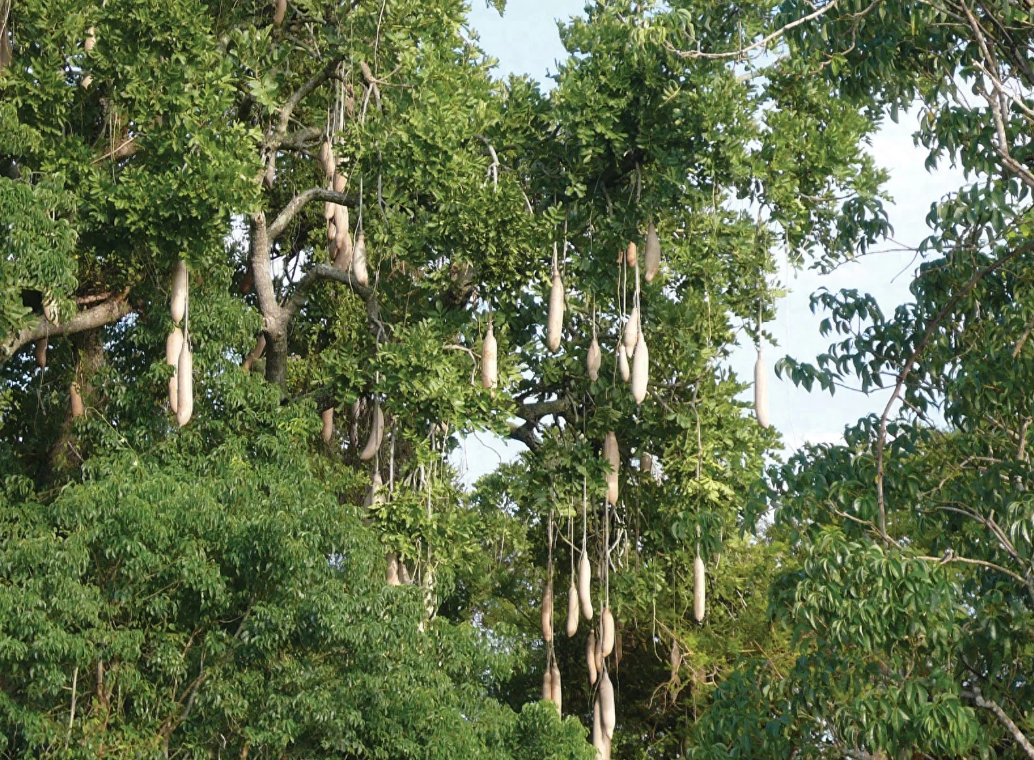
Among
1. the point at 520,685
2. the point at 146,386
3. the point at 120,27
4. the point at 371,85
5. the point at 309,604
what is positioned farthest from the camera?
the point at 520,685

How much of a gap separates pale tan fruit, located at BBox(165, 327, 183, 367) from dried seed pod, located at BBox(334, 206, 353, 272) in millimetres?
2118

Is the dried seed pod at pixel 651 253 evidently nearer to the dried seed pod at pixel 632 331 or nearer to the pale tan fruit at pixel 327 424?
the dried seed pod at pixel 632 331

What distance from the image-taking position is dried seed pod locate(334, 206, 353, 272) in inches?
465

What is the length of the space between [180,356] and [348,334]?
3.60 metres

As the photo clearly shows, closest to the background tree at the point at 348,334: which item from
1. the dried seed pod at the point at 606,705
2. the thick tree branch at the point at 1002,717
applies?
the dried seed pod at the point at 606,705

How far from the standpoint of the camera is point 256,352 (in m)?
13.0

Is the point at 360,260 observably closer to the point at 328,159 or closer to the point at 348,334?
the point at 328,159

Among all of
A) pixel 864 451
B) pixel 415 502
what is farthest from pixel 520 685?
pixel 864 451

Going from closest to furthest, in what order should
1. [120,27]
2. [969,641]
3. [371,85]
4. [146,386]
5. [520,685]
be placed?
[969,641] < [120,27] < [146,386] < [371,85] < [520,685]

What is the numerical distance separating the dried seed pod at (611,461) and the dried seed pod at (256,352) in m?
2.90

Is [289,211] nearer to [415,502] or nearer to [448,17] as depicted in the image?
[448,17]

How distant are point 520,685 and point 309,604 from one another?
336 inches

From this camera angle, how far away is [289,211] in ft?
40.0

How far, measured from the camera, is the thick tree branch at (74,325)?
33.1 feet
